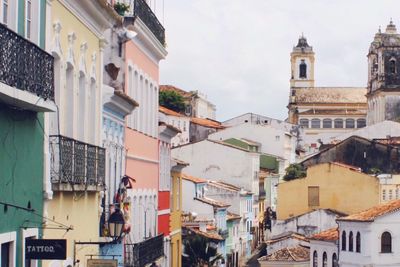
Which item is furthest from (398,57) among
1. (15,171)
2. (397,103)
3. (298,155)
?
(15,171)

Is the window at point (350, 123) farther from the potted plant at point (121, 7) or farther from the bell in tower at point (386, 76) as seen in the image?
the potted plant at point (121, 7)

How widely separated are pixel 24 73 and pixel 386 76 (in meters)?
157

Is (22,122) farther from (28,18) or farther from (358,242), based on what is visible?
(358,242)

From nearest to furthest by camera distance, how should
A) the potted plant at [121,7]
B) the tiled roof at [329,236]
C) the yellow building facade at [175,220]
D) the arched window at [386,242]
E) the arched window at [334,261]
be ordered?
the potted plant at [121,7], the yellow building facade at [175,220], the arched window at [386,242], the arched window at [334,261], the tiled roof at [329,236]

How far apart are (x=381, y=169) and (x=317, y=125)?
96.4 metres

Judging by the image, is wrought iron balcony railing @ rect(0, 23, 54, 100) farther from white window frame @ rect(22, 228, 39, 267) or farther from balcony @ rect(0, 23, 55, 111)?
white window frame @ rect(22, 228, 39, 267)

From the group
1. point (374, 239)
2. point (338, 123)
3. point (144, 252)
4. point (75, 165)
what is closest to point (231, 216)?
point (374, 239)

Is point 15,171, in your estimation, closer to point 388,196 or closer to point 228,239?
point 228,239

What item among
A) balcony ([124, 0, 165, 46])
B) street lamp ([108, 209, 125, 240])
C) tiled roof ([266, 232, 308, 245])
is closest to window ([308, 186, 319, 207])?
tiled roof ([266, 232, 308, 245])

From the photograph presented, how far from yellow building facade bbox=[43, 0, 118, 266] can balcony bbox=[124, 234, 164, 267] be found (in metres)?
5.99

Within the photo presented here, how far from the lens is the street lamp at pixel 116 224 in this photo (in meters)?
19.2

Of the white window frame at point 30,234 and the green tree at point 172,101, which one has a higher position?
the green tree at point 172,101

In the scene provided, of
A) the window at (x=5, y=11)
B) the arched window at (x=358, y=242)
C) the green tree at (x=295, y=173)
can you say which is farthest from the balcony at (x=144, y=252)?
the green tree at (x=295, y=173)

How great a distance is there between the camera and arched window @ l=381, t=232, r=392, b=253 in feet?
207
